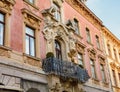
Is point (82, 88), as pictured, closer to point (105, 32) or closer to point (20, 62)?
point (20, 62)

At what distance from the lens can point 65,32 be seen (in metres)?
19.5

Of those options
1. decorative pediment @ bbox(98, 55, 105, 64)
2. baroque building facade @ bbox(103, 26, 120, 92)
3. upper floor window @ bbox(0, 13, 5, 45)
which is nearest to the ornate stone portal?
upper floor window @ bbox(0, 13, 5, 45)

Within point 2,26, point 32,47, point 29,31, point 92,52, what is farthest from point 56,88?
point 92,52

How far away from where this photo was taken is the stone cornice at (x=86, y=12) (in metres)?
23.9

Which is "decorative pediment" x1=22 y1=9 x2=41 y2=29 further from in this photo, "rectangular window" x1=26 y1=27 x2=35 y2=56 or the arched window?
the arched window

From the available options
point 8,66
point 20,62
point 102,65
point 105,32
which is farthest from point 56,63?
point 105,32

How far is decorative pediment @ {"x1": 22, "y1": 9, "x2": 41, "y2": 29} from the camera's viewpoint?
15438 millimetres

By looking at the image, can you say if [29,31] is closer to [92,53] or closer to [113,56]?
[92,53]

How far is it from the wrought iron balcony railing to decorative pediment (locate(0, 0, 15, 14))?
13.4 ft

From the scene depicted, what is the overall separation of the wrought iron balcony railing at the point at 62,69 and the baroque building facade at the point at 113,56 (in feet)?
31.5

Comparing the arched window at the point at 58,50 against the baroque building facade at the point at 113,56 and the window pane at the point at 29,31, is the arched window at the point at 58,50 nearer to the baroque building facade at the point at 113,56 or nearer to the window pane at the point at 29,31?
the window pane at the point at 29,31

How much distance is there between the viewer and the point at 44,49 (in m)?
16.7

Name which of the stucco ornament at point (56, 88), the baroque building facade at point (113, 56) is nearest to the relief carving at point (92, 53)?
the baroque building facade at point (113, 56)

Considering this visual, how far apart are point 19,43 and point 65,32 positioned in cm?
589
